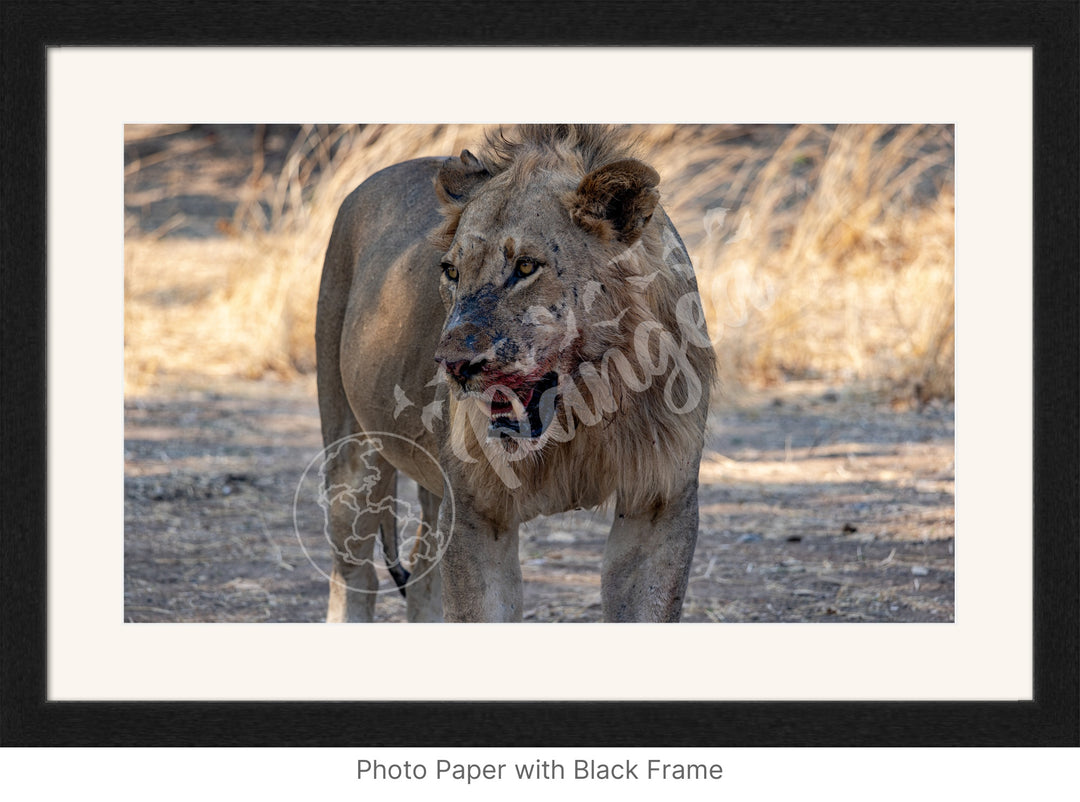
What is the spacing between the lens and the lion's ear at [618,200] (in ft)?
12.9

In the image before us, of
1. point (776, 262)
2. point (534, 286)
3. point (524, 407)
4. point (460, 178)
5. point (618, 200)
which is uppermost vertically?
point (776, 262)

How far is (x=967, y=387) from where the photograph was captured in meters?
4.29

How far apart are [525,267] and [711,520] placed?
3916mm

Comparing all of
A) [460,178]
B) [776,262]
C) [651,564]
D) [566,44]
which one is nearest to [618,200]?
[566,44]

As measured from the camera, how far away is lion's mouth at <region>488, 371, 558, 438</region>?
3.88 m

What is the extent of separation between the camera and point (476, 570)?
14.2 feet

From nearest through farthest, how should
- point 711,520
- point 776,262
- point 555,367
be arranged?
point 555,367 < point 711,520 < point 776,262

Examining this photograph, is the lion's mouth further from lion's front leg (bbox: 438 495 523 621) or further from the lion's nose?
lion's front leg (bbox: 438 495 523 621)

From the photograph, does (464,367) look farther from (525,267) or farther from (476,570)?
(476,570)

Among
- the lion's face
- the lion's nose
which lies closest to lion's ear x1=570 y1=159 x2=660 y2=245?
the lion's face

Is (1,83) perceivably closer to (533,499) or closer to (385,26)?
(385,26)

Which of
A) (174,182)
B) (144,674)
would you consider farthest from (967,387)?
(174,182)

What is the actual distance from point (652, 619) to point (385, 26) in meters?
1.73

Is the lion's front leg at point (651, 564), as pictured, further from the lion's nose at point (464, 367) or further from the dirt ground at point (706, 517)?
the lion's nose at point (464, 367)
